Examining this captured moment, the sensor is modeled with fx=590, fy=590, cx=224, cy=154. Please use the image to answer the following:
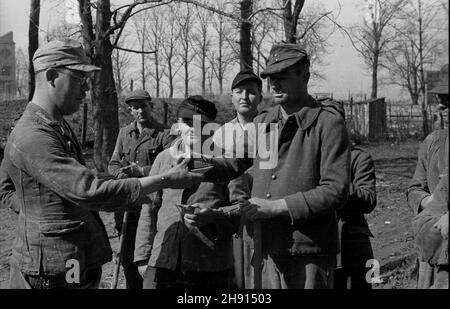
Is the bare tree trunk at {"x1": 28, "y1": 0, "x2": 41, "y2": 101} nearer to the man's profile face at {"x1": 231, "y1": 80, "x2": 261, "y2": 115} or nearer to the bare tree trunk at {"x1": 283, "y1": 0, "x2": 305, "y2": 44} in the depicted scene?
the bare tree trunk at {"x1": 283, "y1": 0, "x2": 305, "y2": 44}

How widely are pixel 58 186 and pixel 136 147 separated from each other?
290 centimetres

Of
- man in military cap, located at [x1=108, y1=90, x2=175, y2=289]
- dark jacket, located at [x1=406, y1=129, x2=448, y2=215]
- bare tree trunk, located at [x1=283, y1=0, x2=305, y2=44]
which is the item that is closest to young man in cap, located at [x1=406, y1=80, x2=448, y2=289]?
dark jacket, located at [x1=406, y1=129, x2=448, y2=215]

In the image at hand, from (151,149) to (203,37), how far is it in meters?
15.8

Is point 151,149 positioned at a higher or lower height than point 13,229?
higher

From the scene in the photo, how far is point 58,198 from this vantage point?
2.91 meters

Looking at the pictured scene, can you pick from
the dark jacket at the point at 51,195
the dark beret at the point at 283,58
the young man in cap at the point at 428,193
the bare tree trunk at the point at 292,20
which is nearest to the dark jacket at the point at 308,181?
the dark beret at the point at 283,58

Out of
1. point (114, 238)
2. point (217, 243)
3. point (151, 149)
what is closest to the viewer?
point (217, 243)

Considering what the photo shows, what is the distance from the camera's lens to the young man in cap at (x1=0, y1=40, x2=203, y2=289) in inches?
111

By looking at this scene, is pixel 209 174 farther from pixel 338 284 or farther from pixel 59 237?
pixel 338 284

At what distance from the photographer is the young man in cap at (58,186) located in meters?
2.82

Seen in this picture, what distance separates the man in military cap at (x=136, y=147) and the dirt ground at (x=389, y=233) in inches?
28.0

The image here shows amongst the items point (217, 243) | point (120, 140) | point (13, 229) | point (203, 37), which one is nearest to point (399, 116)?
point (203, 37)

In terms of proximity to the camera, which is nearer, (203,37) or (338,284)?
(338,284)
